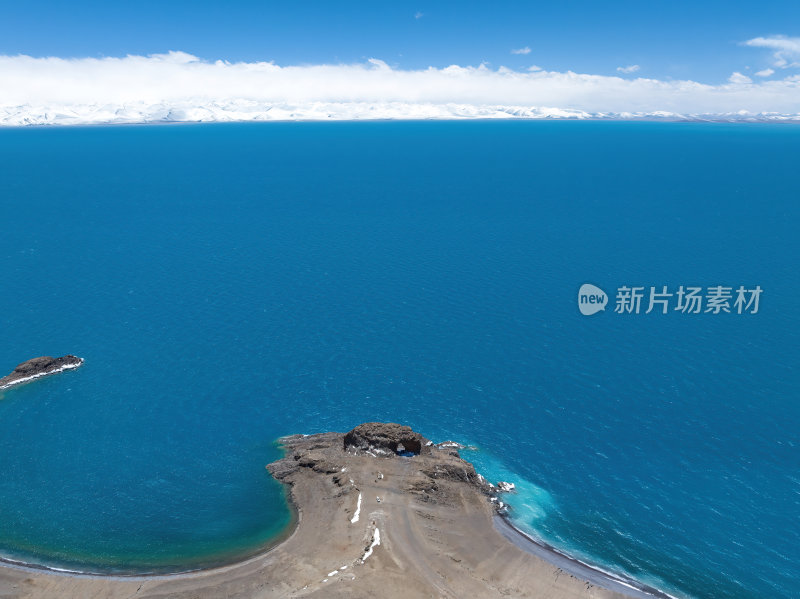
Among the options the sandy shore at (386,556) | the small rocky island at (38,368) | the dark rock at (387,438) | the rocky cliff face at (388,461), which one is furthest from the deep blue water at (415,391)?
the dark rock at (387,438)

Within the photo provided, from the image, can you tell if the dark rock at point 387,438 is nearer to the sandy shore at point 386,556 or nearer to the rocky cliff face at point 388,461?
the rocky cliff face at point 388,461

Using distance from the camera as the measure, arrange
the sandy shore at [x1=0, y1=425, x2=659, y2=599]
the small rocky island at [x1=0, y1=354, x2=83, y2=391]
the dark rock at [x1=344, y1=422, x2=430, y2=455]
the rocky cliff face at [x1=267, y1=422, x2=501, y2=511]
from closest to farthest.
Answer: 1. the sandy shore at [x1=0, y1=425, x2=659, y2=599]
2. the rocky cliff face at [x1=267, y1=422, x2=501, y2=511]
3. the dark rock at [x1=344, y1=422, x2=430, y2=455]
4. the small rocky island at [x1=0, y1=354, x2=83, y2=391]

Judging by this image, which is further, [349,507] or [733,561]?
[349,507]

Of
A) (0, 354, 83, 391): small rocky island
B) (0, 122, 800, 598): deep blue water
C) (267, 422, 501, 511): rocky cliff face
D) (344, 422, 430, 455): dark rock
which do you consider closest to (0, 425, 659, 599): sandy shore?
(267, 422, 501, 511): rocky cliff face

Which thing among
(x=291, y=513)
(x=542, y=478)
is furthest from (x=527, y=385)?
(x=291, y=513)

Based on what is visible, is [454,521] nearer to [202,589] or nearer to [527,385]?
[202,589]

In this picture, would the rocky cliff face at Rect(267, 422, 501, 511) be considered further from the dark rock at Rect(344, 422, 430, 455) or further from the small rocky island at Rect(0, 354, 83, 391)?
the small rocky island at Rect(0, 354, 83, 391)

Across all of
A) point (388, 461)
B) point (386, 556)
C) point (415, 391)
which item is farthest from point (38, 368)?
point (386, 556)
